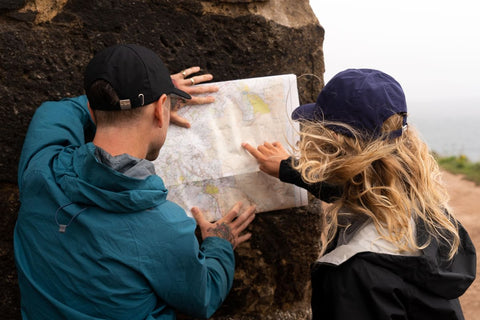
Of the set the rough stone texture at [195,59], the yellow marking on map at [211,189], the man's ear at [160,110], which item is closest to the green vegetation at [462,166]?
the rough stone texture at [195,59]

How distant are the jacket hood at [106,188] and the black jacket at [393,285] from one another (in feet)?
1.66

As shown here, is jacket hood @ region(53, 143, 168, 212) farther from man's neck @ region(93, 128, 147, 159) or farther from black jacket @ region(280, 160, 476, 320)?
black jacket @ region(280, 160, 476, 320)

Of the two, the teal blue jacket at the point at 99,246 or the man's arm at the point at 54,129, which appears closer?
the teal blue jacket at the point at 99,246

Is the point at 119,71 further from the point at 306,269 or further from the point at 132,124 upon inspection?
the point at 306,269

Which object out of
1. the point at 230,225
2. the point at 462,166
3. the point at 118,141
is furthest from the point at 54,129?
the point at 462,166

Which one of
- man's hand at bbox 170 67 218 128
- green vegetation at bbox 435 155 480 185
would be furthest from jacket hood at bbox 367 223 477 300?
green vegetation at bbox 435 155 480 185

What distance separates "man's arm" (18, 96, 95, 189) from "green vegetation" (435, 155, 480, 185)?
8649 mm

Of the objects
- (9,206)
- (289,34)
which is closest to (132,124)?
(9,206)

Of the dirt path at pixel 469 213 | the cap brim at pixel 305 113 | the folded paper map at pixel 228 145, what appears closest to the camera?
the cap brim at pixel 305 113

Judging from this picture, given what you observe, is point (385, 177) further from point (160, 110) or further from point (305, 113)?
point (160, 110)

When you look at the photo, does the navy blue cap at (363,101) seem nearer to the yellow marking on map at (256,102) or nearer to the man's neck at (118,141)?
the yellow marking on map at (256,102)

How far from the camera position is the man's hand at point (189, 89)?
1829 millimetres

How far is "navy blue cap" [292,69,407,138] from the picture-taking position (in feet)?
4.66

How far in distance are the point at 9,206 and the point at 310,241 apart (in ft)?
3.85
